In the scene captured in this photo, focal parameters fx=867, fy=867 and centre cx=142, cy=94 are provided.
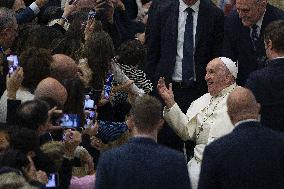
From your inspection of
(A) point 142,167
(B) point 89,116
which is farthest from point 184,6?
(A) point 142,167

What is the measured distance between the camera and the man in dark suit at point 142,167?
5398mm

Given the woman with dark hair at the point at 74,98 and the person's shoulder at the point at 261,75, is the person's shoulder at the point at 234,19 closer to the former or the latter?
the person's shoulder at the point at 261,75

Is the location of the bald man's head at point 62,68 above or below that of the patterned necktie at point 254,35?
below

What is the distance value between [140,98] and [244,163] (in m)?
0.83

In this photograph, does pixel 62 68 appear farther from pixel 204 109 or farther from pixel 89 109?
pixel 204 109

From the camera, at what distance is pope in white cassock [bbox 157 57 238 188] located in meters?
7.71

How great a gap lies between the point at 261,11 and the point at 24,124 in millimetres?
3511

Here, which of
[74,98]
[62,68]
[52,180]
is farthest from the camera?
[62,68]

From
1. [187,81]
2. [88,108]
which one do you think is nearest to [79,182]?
[88,108]

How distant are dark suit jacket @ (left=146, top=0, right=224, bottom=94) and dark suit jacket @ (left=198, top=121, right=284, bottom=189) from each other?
→ 3583 millimetres

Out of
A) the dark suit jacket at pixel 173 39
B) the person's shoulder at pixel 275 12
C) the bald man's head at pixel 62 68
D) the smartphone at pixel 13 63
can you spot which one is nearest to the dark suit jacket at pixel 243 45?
the person's shoulder at pixel 275 12

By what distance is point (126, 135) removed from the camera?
7914mm

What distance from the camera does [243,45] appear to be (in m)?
8.75

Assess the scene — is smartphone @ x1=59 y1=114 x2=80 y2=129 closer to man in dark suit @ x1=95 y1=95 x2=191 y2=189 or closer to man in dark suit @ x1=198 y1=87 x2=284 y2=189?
man in dark suit @ x1=95 y1=95 x2=191 y2=189
